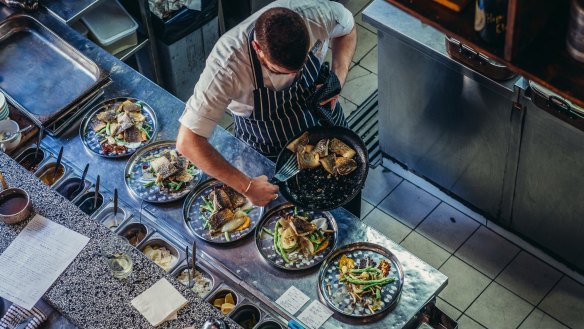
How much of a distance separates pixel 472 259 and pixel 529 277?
1.20 ft

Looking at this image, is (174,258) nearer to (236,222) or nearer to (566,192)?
(236,222)

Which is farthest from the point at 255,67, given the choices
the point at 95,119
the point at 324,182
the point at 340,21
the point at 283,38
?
the point at 95,119

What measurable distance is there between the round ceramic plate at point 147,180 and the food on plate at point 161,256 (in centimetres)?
27

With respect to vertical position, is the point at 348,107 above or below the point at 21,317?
below

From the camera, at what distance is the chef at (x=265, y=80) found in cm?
340

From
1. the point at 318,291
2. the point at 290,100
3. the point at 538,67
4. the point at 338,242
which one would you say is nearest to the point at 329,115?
the point at 290,100

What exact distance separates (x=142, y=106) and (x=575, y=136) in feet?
7.99

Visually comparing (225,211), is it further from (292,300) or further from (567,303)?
(567,303)

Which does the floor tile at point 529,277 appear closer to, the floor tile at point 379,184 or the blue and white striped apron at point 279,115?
the floor tile at point 379,184

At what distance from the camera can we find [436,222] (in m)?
5.39

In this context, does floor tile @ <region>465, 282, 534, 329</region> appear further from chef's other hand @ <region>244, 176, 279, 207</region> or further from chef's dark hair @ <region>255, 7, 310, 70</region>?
chef's dark hair @ <region>255, 7, 310, 70</region>

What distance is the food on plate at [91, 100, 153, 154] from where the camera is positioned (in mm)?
4559

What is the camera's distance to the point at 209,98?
367 cm

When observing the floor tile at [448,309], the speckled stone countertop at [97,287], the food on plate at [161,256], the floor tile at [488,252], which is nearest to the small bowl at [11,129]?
the speckled stone countertop at [97,287]
